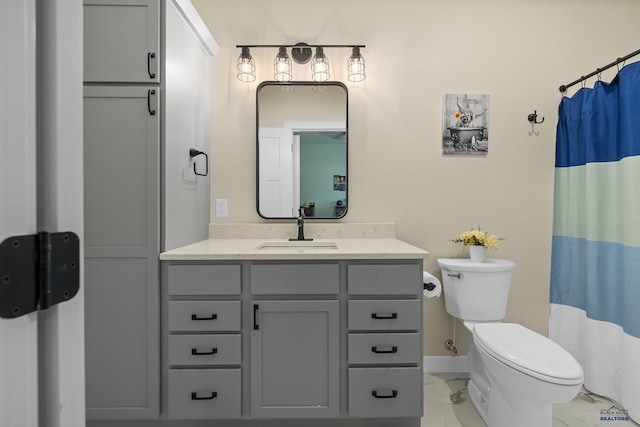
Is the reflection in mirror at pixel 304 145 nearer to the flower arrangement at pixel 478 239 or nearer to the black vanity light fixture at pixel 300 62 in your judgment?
the black vanity light fixture at pixel 300 62

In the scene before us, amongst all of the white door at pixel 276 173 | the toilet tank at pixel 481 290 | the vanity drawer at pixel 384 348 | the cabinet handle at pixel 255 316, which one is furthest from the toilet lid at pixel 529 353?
the white door at pixel 276 173

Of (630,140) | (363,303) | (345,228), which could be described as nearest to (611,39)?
(630,140)

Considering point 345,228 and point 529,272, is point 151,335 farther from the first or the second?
point 529,272

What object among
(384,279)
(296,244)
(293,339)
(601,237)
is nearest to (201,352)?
(293,339)

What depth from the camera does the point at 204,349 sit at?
1.62 metres

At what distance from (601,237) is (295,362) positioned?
73.7 inches

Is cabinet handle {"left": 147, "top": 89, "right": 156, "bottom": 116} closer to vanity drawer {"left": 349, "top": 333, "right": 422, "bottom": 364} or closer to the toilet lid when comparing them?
vanity drawer {"left": 349, "top": 333, "right": 422, "bottom": 364}

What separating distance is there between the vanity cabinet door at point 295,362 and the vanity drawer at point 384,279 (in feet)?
0.48

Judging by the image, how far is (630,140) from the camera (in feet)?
5.92

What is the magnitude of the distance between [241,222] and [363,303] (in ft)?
3.54

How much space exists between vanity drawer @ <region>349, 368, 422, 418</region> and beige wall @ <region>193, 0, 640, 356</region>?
0.77m

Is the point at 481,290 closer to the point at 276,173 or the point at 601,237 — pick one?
the point at 601,237

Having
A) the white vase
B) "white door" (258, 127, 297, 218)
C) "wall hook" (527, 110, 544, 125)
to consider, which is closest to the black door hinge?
"white door" (258, 127, 297, 218)

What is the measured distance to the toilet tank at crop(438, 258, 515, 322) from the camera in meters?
2.03
